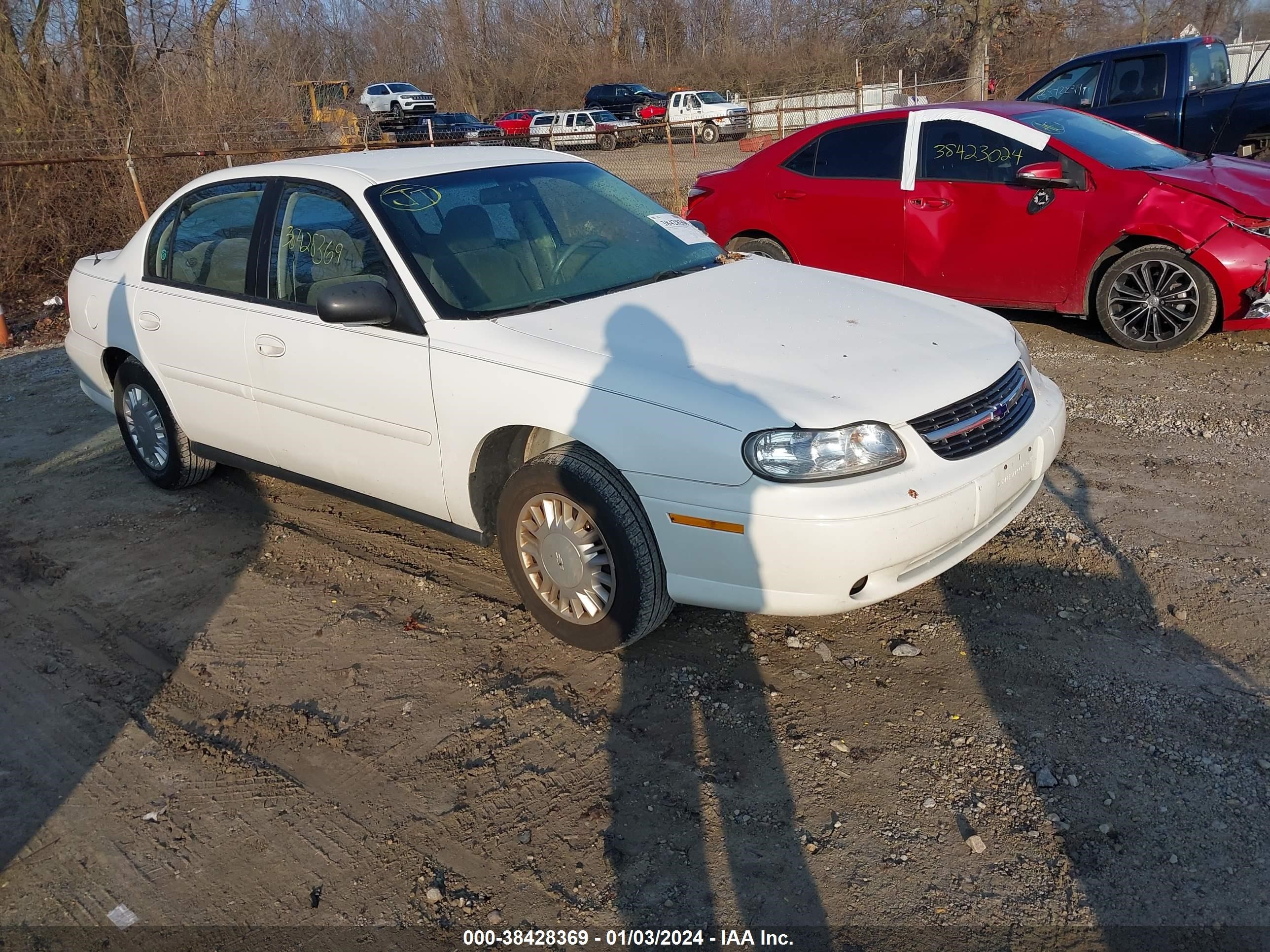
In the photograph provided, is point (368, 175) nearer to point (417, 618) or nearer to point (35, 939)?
point (417, 618)

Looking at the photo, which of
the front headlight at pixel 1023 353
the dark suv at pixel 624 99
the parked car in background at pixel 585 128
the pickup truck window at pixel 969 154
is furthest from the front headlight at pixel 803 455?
the dark suv at pixel 624 99

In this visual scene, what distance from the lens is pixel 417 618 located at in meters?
4.22

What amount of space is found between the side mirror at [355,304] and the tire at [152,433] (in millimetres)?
1957

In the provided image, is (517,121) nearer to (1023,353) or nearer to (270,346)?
(270,346)

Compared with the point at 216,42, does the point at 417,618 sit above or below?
below

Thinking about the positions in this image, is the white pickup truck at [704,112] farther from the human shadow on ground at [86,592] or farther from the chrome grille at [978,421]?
the chrome grille at [978,421]

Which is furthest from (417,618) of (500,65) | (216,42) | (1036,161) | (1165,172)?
(500,65)

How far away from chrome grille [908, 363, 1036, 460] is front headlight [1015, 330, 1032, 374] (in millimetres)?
197

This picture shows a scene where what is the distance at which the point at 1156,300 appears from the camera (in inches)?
262

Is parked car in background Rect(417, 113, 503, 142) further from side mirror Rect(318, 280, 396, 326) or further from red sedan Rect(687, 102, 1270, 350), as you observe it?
side mirror Rect(318, 280, 396, 326)

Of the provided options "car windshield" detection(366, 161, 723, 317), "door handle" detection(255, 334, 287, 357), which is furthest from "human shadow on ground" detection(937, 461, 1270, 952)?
"door handle" detection(255, 334, 287, 357)

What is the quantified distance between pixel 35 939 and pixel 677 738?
187cm

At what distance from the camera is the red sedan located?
644 cm

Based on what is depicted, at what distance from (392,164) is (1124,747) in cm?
367
